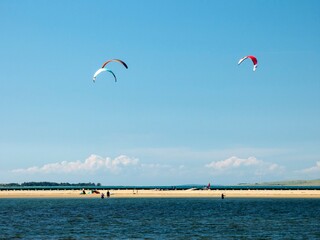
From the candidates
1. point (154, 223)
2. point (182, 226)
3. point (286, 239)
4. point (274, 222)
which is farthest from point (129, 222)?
point (286, 239)

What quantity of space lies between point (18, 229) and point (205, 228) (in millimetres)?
14709

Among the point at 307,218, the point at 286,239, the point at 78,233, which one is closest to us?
the point at 286,239

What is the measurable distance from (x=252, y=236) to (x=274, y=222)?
10.9 m

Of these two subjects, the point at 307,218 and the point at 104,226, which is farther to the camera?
the point at 307,218

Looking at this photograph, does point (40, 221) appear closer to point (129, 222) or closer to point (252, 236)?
point (129, 222)

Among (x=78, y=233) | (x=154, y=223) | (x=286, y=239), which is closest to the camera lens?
(x=286, y=239)

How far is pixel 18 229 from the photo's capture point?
4300cm

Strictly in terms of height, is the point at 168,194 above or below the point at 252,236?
above

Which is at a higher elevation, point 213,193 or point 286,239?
point 213,193

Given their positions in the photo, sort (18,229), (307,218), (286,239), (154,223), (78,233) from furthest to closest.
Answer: (307,218), (154,223), (18,229), (78,233), (286,239)

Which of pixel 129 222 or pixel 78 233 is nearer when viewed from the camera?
pixel 78 233

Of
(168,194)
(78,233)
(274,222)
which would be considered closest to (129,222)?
(78,233)

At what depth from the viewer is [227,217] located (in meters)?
53.8

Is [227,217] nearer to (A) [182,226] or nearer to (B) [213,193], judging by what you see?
(A) [182,226]
